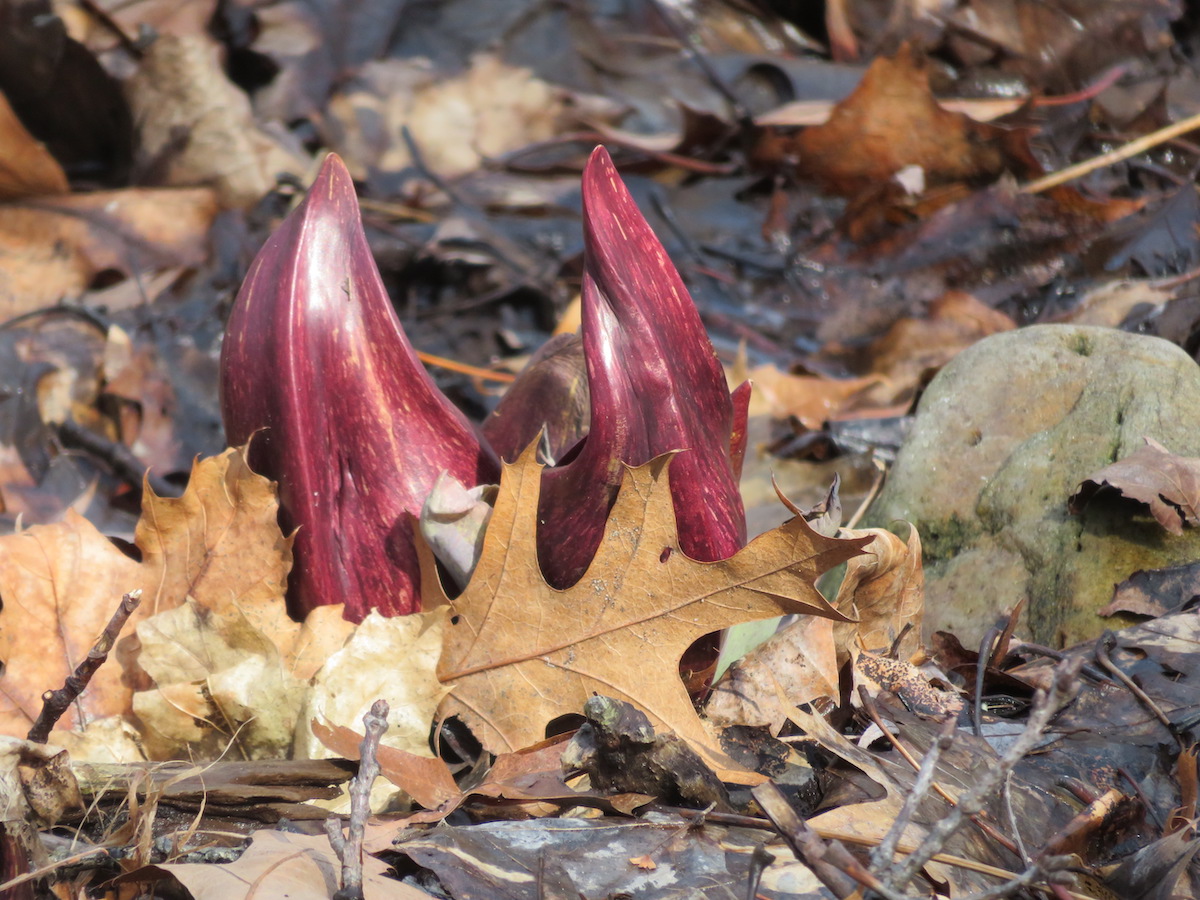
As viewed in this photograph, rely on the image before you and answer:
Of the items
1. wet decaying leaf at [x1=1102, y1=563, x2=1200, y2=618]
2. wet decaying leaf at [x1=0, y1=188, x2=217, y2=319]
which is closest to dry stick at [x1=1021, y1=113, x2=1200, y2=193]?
wet decaying leaf at [x1=1102, y1=563, x2=1200, y2=618]

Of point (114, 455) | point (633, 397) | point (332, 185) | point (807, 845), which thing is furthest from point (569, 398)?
point (114, 455)

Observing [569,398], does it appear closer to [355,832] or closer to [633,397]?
[633,397]

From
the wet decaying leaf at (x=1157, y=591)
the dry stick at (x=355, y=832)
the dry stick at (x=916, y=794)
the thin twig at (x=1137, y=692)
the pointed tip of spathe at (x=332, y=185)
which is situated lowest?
the wet decaying leaf at (x=1157, y=591)

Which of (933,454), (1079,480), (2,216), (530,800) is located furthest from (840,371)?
(2,216)

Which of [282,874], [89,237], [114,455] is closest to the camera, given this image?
[282,874]

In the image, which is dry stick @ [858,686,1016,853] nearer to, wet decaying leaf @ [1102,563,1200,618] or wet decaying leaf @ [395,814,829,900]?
wet decaying leaf @ [395,814,829,900]

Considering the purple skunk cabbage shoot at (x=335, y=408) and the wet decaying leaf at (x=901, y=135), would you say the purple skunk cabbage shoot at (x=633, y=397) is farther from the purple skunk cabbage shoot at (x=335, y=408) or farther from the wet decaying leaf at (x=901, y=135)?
the wet decaying leaf at (x=901, y=135)

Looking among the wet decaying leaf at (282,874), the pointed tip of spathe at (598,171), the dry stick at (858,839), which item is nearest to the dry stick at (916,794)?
the dry stick at (858,839)
